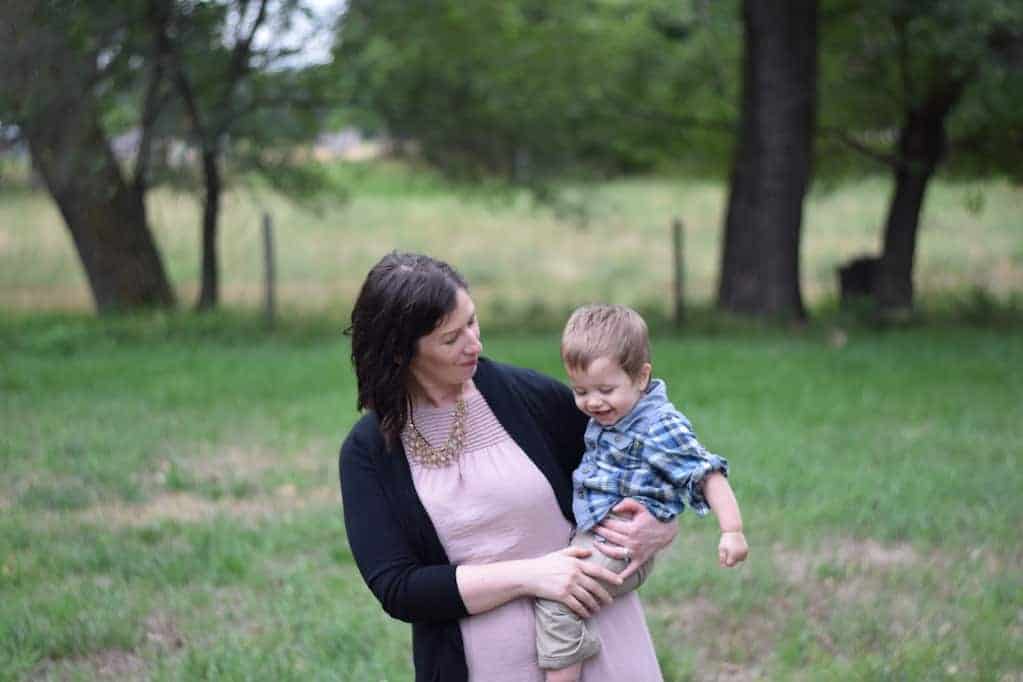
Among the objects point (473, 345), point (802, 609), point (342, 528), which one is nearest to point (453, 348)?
point (473, 345)

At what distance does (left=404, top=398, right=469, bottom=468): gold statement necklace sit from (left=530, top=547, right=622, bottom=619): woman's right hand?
0.29 metres

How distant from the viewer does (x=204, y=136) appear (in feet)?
45.0

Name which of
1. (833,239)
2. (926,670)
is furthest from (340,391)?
(833,239)

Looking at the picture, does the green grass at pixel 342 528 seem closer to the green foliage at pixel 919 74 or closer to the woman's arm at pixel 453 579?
the woman's arm at pixel 453 579

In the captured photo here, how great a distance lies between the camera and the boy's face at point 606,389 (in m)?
2.81

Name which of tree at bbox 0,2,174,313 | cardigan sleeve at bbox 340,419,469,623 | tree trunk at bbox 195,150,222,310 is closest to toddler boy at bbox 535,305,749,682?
cardigan sleeve at bbox 340,419,469,623

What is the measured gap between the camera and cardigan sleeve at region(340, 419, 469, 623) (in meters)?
2.71

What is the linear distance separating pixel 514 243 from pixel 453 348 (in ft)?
84.0

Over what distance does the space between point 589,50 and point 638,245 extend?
13.4 metres

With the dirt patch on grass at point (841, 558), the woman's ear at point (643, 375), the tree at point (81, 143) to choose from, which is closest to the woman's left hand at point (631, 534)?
the woman's ear at point (643, 375)

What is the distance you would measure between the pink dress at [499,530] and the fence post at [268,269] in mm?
10743

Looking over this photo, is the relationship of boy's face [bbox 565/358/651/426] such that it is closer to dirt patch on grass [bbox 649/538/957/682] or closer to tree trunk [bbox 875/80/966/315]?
dirt patch on grass [bbox 649/538/957/682]

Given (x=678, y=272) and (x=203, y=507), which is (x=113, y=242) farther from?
(x=203, y=507)

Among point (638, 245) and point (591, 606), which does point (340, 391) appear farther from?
point (638, 245)
